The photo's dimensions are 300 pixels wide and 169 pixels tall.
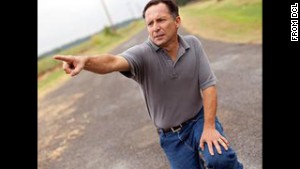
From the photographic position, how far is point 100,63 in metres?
2.88

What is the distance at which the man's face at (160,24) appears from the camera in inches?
122

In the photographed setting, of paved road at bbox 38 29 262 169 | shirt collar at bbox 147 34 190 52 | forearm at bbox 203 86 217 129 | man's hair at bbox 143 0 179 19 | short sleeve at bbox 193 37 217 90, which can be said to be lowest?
paved road at bbox 38 29 262 169

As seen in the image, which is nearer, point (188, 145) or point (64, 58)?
point (64, 58)

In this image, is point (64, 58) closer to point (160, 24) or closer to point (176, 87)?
point (160, 24)

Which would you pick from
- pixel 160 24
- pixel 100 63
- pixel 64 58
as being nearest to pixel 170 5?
pixel 160 24

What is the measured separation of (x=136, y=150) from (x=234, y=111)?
1765 mm

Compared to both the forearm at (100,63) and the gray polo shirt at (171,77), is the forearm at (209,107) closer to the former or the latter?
the gray polo shirt at (171,77)

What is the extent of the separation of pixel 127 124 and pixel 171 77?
4.61m

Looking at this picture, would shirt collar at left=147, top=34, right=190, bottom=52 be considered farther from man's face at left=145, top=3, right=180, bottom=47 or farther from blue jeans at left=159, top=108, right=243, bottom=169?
blue jeans at left=159, top=108, right=243, bottom=169

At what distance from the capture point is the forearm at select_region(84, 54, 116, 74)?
280cm

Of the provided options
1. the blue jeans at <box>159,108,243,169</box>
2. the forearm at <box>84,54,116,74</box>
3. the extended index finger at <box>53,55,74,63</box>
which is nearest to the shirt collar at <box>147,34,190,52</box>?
the forearm at <box>84,54,116,74</box>

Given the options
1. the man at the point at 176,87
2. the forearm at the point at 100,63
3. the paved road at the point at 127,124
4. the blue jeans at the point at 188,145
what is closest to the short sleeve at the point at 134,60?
the man at the point at 176,87

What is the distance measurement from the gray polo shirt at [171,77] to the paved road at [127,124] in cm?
170
